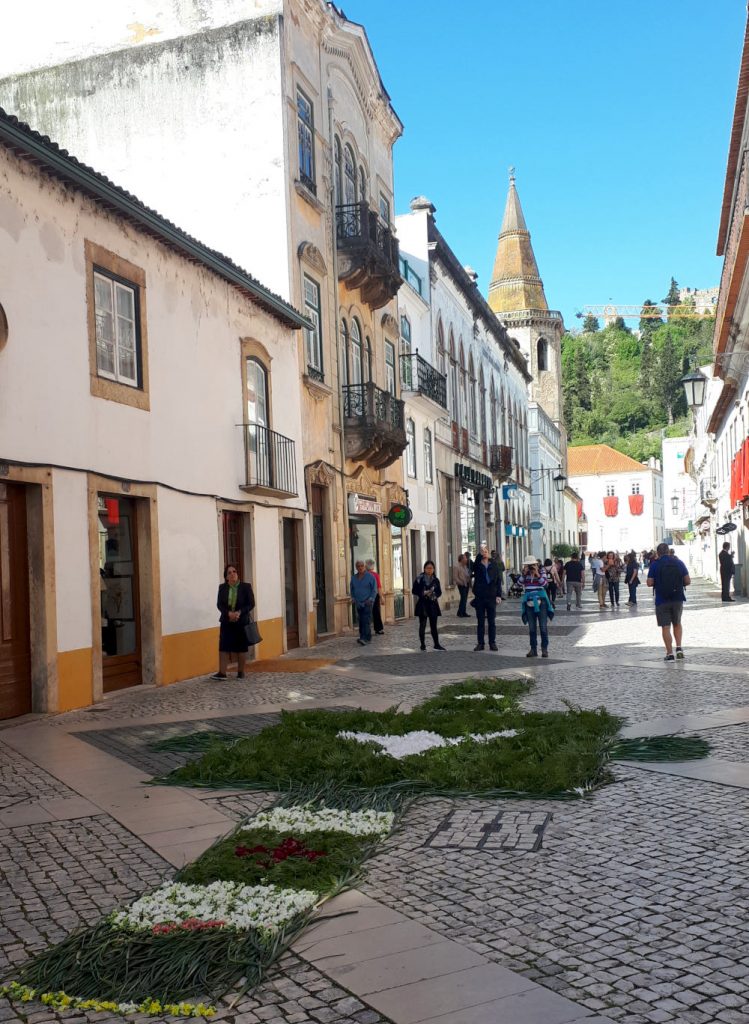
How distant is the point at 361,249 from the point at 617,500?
311 feet

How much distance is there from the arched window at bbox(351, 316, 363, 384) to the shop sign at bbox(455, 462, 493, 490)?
477 inches

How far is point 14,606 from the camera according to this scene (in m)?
11.0

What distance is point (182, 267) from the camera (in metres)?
15.2

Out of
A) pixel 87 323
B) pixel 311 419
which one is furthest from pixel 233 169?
pixel 87 323

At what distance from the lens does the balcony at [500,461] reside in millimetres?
43719

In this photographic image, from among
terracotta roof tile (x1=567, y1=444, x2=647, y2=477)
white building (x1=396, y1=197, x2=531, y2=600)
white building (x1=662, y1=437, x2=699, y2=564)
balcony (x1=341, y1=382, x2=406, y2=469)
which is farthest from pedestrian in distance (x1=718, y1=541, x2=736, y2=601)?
terracotta roof tile (x1=567, y1=444, x2=647, y2=477)

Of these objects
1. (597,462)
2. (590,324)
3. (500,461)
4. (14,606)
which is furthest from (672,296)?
(14,606)

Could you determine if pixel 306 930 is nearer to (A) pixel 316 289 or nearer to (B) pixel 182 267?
(B) pixel 182 267

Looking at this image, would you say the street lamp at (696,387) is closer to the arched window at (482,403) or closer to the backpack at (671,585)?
the backpack at (671,585)

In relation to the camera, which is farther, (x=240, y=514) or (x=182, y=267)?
(x=240, y=514)

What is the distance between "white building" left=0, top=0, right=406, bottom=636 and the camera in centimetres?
2002

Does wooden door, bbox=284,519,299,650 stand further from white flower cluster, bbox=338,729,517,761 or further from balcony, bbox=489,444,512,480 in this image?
balcony, bbox=489,444,512,480

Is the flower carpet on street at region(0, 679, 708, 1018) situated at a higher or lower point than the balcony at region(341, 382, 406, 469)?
lower

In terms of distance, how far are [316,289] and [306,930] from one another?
18768mm
